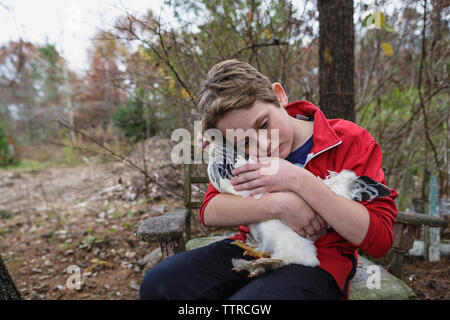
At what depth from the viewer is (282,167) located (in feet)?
3.83

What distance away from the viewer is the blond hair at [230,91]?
1180 millimetres

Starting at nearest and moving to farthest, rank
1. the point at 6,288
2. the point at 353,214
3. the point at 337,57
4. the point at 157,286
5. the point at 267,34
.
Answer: the point at 353,214 < the point at 157,286 < the point at 6,288 < the point at 337,57 < the point at 267,34

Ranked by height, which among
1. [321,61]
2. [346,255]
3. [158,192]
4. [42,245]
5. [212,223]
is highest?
[321,61]

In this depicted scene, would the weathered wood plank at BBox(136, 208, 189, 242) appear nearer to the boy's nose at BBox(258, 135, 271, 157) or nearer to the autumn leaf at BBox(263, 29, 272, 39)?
the boy's nose at BBox(258, 135, 271, 157)

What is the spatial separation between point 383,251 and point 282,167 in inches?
21.3

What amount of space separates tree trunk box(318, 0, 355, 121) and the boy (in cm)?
95

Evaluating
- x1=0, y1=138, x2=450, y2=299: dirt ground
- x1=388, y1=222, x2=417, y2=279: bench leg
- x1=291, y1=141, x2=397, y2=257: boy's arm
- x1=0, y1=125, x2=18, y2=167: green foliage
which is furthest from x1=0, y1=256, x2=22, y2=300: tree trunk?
x1=0, y1=125, x2=18, y2=167: green foliage

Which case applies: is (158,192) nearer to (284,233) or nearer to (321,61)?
(321,61)

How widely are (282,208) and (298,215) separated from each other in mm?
72

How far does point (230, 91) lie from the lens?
3.92 feet

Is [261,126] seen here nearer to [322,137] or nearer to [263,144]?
[263,144]

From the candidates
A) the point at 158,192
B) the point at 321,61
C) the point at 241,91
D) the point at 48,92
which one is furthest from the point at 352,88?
the point at 48,92

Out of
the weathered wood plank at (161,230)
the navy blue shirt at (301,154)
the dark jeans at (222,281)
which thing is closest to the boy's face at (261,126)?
the navy blue shirt at (301,154)

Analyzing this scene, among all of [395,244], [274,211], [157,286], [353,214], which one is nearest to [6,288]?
[157,286]
